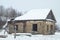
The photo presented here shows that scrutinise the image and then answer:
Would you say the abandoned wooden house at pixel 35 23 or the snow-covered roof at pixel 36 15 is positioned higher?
the snow-covered roof at pixel 36 15

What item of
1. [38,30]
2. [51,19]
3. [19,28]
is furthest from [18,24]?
[51,19]

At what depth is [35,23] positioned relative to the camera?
112 feet

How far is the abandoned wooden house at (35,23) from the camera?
34.1 metres

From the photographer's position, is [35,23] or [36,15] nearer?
[35,23]

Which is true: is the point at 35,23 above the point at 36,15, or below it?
below

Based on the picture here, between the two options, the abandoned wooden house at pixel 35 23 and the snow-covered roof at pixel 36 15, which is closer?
the abandoned wooden house at pixel 35 23

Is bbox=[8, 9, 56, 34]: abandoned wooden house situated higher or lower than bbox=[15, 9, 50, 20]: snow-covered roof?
lower

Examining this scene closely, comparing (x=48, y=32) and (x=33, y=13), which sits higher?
(x=33, y=13)

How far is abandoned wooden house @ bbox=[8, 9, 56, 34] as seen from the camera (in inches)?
1342

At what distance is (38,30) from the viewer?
34125mm

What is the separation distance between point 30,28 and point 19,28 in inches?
81.5

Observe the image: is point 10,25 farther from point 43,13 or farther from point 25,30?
point 43,13

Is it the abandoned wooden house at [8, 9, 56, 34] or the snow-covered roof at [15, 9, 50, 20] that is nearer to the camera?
the abandoned wooden house at [8, 9, 56, 34]

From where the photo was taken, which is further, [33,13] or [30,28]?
[33,13]
